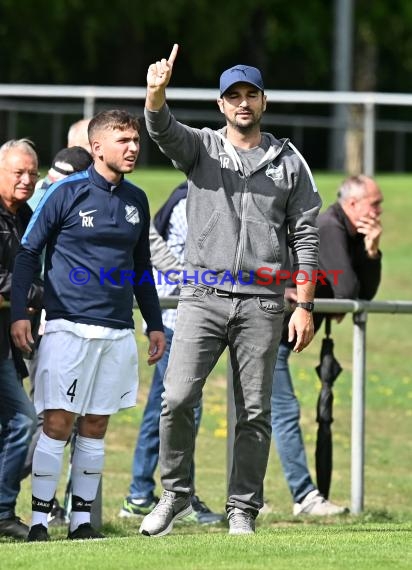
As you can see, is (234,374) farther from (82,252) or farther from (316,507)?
(316,507)

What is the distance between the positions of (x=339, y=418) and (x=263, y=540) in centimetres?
648

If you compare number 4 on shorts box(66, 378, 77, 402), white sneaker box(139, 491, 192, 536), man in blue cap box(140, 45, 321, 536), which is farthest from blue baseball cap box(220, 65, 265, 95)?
white sneaker box(139, 491, 192, 536)

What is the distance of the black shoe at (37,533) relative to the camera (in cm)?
695

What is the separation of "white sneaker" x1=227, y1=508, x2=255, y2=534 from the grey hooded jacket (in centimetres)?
112

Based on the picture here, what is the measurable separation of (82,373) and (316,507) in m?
2.55

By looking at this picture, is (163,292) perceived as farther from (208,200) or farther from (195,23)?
(195,23)

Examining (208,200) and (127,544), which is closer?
(127,544)

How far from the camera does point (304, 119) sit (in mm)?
31906

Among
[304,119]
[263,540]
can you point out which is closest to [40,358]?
[263,540]

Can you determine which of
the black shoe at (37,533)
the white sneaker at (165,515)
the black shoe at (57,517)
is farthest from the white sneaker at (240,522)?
the black shoe at (57,517)

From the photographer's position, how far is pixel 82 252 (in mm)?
6926

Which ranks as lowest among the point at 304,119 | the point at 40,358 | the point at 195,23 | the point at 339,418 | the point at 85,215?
the point at 339,418

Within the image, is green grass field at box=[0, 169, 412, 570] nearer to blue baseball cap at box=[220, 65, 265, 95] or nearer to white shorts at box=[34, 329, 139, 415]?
white shorts at box=[34, 329, 139, 415]

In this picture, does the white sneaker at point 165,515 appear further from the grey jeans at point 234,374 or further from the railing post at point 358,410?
the railing post at point 358,410
